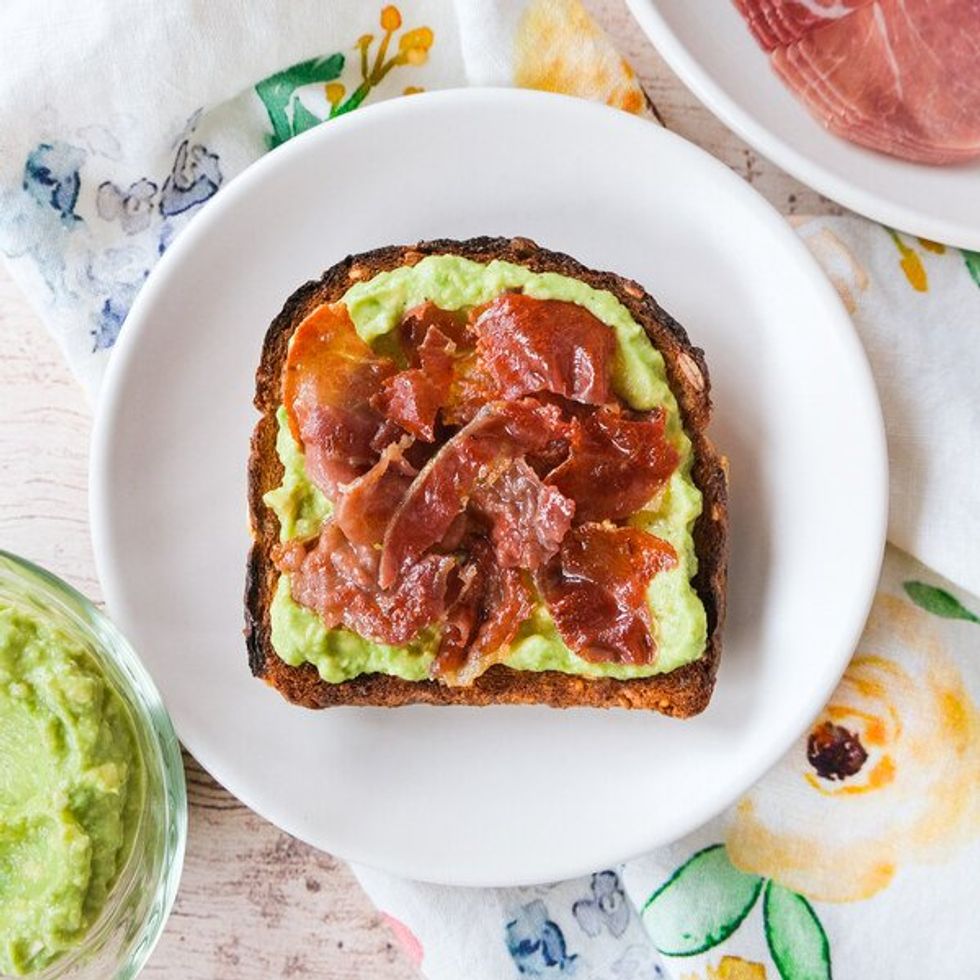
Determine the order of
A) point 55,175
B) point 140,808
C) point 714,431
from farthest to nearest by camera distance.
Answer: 1. point 55,175
2. point 714,431
3. point 140,808

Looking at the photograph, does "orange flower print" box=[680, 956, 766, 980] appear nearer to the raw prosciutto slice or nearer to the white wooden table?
the white wooden table

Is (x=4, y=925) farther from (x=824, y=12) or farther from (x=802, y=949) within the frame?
(x=824, y=12)

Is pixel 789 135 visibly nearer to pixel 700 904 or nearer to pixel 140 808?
pixel 700 904

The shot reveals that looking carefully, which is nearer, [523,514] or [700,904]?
[523,514]

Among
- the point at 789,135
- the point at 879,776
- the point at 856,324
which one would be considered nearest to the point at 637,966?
the point at 879,776

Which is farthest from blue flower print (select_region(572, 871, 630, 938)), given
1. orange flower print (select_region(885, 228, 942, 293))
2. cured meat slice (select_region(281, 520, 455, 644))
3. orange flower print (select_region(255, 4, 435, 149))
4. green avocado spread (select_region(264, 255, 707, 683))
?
orange flower print (select_region(255, 4, 435, 149))

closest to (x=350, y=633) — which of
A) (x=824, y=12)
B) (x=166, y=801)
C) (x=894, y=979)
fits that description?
(x=166, y=801)

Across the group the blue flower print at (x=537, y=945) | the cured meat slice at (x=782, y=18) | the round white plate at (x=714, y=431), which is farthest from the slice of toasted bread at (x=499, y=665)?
the cured meat slice at (x=782, y=18)
